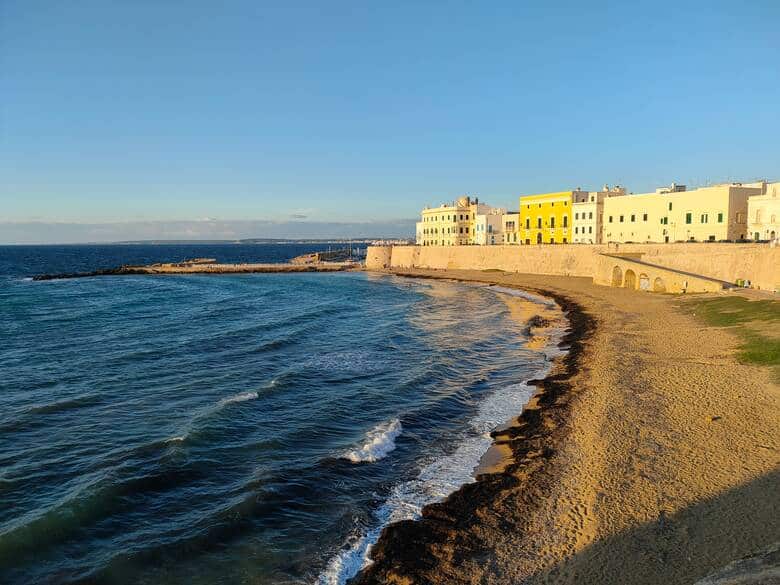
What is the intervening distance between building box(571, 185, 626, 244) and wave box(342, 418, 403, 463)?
184 feet

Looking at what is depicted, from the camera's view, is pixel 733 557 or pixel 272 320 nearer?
pixel 733 557

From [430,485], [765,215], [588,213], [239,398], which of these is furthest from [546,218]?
[430,485]

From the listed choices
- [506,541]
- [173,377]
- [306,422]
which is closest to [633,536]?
[506,541]

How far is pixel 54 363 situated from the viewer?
25.3 m

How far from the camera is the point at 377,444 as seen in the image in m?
15.3

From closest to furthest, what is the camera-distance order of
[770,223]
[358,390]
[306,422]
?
[306,422] → [358,390] → [770,223]

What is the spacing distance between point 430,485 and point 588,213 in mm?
60966

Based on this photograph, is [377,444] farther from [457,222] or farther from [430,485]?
[457,222]

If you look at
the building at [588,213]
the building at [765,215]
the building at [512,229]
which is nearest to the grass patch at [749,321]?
the building at [765,215]

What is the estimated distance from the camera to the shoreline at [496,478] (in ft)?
31.7

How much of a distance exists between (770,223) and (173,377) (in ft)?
155

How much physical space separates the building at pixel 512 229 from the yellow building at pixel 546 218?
4.72ft

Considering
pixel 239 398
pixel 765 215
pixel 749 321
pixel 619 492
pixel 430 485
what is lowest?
pixel 430 485

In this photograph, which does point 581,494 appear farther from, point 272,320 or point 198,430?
point 272,320
